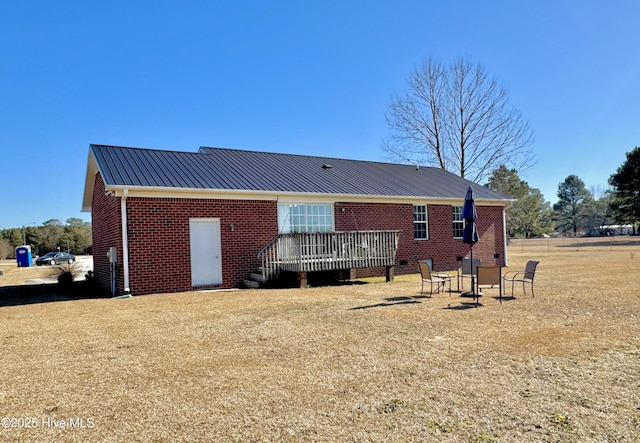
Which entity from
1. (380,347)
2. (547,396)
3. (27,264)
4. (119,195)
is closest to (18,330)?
(119,195)

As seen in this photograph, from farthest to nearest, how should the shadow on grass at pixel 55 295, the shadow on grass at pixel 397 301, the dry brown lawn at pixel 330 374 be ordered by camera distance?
the shadow on grass at pixel 55 295 → the shadow on grass at pixel 397 301 → the dry brown lawn at pixel 330 374

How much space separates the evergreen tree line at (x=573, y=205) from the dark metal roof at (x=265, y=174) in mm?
5605

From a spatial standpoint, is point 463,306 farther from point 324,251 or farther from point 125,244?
point 125,244

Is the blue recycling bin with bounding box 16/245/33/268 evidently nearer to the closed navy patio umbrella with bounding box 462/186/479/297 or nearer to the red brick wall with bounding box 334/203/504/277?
the red brick wall with bounding box 334/203/504/277

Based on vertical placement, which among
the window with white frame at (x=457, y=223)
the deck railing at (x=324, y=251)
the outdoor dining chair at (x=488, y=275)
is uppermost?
the window with white frame at (x=457, y=223)

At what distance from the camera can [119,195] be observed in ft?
40.5

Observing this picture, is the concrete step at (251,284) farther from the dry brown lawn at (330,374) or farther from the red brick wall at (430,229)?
the red brick wall at (430,229)

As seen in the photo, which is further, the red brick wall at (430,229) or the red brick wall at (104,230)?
the red brick wall at (430,229)

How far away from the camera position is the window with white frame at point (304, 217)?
49.7 ft

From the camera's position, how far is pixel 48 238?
5559 centimetres

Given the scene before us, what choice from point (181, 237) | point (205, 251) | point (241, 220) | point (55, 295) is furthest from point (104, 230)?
point (241, 220)

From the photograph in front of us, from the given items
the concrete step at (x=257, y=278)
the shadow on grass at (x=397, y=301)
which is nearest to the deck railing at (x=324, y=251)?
the concrete step at (x=257, y=278)

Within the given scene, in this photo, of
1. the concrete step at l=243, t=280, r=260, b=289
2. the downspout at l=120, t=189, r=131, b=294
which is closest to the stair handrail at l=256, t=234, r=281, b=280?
the concrete step at l=243, t=280, r=260, b=289

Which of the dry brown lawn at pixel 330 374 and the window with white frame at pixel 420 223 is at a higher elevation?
the window with white frame at pixel 420 223
